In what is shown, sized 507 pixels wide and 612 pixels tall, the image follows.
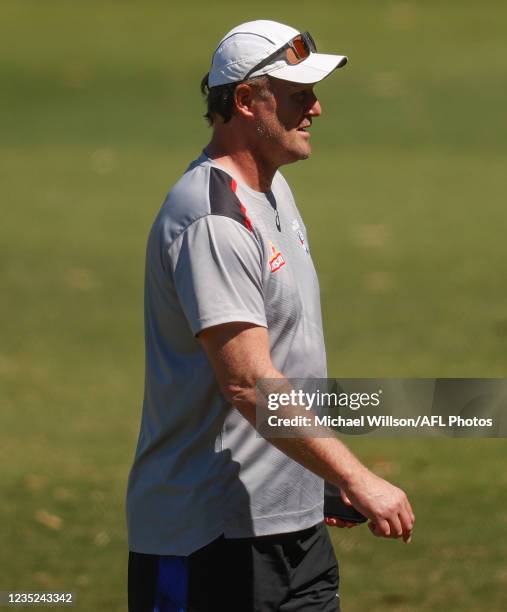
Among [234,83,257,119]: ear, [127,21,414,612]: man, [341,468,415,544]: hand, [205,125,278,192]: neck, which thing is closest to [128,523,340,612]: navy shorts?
[127,21,414,612]: man

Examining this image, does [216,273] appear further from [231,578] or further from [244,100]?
[231,578]

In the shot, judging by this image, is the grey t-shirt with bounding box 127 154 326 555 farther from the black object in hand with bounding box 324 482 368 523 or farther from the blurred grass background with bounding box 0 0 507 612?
the blurred grass background with bounding box 0 0 507 612

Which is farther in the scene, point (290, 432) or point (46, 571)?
point (46, 571)

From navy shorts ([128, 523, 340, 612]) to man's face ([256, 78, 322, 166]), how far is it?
1.01 metres

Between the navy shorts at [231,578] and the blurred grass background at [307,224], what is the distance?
6.66 feet

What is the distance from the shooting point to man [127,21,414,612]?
3.66m

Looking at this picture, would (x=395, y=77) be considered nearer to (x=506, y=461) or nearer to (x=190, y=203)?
(x=506, y=461)

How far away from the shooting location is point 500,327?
1023 cm

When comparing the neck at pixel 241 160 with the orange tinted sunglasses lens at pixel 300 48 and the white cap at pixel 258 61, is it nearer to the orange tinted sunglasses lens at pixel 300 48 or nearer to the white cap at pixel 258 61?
the white cap at pixel 258 61

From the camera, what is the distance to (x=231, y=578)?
3.87 metres

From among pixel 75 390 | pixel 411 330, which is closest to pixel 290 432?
pixel 75 390

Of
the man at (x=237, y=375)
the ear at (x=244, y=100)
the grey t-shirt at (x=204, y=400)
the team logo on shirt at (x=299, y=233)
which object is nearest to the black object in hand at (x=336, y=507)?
the man at (x=237, y=375)

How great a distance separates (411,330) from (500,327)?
614 millimetres

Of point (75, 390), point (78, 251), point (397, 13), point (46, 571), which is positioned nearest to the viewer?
point (46, 571)
